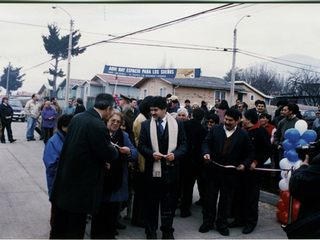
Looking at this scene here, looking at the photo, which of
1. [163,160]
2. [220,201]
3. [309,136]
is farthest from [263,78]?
[163,160]

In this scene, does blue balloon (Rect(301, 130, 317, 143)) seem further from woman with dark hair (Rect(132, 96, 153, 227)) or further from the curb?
Result: woman with dark hair (Rect(132, 96, 153, 227))

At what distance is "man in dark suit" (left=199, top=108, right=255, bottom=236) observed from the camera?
4.87 metres

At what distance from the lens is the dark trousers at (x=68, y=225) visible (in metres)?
3.35

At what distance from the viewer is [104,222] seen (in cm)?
393

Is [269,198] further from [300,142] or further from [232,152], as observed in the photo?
[232,152]

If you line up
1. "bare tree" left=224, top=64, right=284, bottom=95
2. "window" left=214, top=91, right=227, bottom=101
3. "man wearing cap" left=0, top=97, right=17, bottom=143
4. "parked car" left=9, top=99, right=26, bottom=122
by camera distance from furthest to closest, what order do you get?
"bare tree" left=224, top=64, right=284, bottom=95 → "window" left=214, top=91, right=227, bottom=101 → "parked car" left=9, top=99, right=26, bottom=122 → "man wearing cap" left=0, top=97, right=17, bottom=143

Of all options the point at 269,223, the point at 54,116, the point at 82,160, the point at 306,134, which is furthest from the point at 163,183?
the point at 54,116

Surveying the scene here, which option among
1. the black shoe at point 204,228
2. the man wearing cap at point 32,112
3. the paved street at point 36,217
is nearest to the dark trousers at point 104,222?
the paved street at point 36,217

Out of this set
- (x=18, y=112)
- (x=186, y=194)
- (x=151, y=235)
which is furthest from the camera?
(x=18, y=112)

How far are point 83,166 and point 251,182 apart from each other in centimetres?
292

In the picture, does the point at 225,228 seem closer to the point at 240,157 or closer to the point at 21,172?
the point at 240,157

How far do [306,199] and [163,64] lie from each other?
58.3 meters

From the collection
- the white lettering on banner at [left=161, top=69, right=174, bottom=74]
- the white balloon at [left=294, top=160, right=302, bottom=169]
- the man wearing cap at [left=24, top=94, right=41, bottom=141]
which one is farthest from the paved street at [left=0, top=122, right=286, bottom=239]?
the white lettering on banner at [left=161, top=69, right=174, bottom=74]

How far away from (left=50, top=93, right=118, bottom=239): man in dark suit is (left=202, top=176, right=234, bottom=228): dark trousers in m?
2.10
